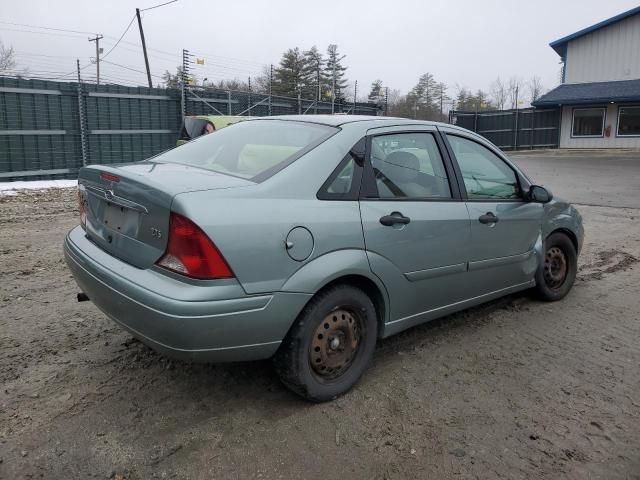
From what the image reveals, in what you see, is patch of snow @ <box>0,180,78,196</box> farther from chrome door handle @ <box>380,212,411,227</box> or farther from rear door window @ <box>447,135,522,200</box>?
chrome door handle @ <box>380,212,411,227</box>

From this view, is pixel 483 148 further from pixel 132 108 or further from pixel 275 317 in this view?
pixel 132 108

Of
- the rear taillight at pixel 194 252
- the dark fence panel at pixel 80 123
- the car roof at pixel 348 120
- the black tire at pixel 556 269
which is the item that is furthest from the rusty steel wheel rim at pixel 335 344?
the dark fence panel at pixel 80 123

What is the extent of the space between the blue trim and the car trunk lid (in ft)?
104

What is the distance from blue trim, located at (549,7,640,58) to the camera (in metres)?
27.9

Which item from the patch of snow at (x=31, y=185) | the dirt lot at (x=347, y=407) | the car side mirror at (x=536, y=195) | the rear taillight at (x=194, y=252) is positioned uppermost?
the car side mirror at (x=536, y=195)

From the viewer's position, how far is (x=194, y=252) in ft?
8.31

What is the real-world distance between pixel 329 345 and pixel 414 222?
0.92 metres

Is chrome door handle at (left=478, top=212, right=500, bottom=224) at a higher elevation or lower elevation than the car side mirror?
lower

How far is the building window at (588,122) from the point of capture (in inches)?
1142

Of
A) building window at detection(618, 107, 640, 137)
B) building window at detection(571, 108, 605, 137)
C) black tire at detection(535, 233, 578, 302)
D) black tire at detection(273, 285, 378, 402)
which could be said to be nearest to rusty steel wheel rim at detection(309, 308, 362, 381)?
black tire at detection(273, 285, 378, 402)

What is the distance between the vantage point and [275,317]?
8.84ft

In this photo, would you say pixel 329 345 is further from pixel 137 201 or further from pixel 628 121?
pixel 628 121

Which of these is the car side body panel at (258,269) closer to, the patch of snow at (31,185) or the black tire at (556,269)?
the black tire at (556,269)

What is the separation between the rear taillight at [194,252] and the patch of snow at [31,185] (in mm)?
9936
